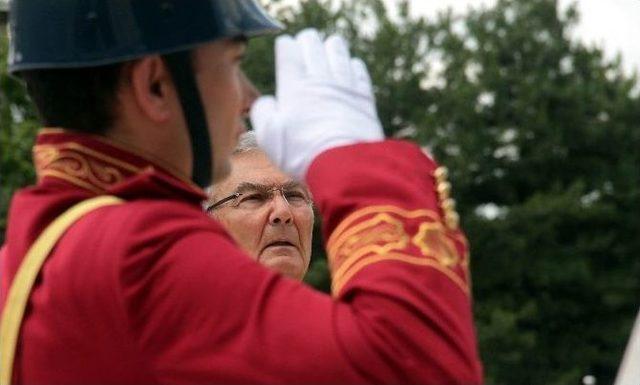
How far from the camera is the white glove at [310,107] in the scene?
2.29m

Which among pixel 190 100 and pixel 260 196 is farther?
pixel 260 196

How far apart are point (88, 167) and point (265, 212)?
266 cm

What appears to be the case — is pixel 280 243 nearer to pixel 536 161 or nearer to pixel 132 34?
pixel 132 34

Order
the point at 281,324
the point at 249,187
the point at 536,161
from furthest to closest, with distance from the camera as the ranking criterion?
the point at 536,161
the point at 249,187
the point at 281,324

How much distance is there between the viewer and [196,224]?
2.18m

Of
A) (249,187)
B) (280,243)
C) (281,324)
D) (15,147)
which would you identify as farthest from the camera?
(15,147)

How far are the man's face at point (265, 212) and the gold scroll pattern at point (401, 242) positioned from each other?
258cm

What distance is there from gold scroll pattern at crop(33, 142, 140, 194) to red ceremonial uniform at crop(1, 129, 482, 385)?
0.12 feet

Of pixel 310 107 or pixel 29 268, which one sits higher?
pixel 310 107

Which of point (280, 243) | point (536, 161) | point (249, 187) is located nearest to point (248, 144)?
point (249, 187)

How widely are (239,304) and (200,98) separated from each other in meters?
0.32

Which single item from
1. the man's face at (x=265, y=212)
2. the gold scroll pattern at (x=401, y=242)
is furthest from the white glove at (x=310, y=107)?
the man's face at (x=265, y=212)

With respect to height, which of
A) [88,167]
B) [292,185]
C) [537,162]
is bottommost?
[537,162]

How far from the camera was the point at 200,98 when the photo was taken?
2.29 metres
